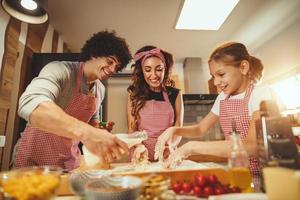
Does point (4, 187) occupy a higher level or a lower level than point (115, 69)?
lower

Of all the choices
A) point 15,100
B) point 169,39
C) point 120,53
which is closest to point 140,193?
point 120,53

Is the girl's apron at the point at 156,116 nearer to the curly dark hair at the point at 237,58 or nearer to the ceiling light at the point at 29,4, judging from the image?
the curly dark hair at the point at 237,58

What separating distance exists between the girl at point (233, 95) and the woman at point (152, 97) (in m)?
0.29

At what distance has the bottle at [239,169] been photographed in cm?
60

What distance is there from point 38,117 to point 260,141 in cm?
79

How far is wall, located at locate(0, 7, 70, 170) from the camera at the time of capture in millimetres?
1476

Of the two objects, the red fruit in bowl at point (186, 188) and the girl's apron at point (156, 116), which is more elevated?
the girl's apron at point (156, 116)

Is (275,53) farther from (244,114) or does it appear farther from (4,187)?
(4,187)

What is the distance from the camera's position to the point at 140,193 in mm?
502

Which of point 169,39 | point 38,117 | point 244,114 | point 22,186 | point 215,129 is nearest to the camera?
point 22,186

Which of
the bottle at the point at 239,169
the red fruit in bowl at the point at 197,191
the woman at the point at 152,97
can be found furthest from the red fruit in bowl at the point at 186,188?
the woman at the point at 152,97

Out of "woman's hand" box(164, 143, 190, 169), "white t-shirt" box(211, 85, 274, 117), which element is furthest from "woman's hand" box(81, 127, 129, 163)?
"white t-shirt" box(211, 85, 274, 117)

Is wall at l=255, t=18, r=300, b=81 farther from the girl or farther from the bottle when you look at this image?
the bottle

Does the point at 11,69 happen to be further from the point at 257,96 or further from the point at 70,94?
the point at 257,96
